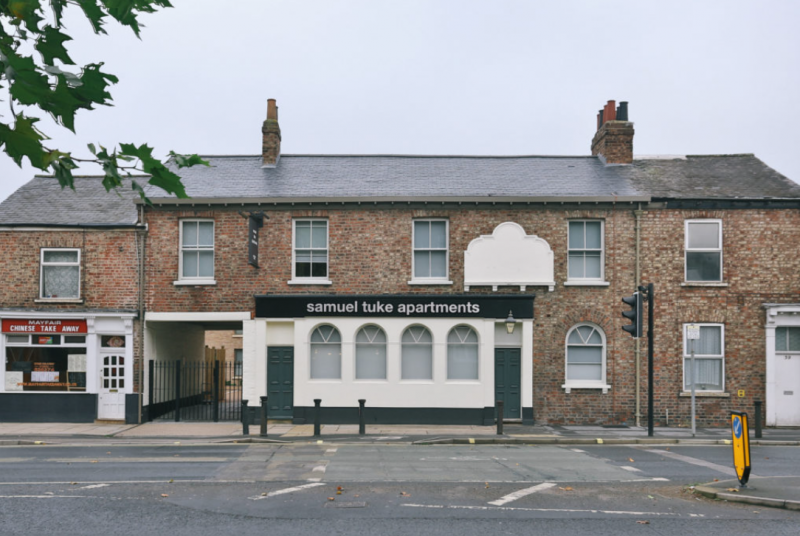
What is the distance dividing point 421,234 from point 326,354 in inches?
180

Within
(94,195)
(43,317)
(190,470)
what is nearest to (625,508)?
(190,470)

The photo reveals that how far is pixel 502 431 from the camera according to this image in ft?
60.1

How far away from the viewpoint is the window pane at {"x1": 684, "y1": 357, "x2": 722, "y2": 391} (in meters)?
20.7

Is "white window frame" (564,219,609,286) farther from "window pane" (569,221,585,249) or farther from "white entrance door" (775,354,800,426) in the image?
"white entrance door" (775,354,800,426)

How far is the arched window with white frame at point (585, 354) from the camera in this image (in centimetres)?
2084

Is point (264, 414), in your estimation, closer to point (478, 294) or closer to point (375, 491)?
point (478, 294)

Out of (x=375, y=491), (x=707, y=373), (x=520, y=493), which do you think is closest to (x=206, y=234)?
(x=375, y=491)

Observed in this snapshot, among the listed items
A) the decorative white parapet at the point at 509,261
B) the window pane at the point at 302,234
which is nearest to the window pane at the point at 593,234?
the decorative white parapet at the point at 509,261

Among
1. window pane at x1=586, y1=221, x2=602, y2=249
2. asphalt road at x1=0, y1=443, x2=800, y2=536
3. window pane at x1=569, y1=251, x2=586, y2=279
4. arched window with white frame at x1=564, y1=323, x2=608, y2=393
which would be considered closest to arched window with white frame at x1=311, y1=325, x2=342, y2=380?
asphalt road at x1=0, y1=443, x2=800, y2=536

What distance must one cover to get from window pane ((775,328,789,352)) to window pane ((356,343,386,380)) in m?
11.5

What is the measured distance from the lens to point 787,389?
20.4 meters

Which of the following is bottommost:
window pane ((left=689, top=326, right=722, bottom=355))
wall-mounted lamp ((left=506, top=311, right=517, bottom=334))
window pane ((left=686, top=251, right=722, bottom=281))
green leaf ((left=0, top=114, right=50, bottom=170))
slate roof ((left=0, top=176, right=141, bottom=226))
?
window pane ((left=689, top=326, right=722, bottom=355))

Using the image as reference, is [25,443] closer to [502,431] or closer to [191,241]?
[191,241]

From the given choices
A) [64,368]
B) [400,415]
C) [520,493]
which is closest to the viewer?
[520,493]
